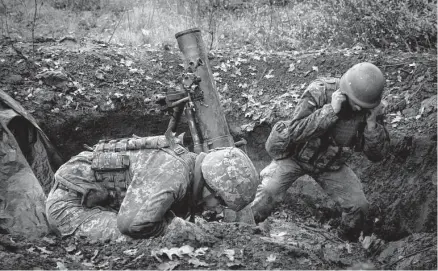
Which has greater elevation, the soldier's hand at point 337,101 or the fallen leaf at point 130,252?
the soldier's hand at point 337,101

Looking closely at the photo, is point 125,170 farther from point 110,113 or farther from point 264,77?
point 264,77

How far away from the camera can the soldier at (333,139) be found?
5.29 metres

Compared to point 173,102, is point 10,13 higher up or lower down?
higher up

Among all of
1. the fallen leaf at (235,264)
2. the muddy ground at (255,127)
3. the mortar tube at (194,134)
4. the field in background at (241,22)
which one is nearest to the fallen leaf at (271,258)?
the muddy ground at (255,127)

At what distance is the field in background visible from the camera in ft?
28.6

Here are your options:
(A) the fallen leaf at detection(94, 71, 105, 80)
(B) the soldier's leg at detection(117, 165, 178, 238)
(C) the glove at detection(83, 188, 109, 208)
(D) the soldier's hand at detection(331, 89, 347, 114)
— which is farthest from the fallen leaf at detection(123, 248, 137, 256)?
(A) the fallen leaf at detection(94, 71, 105, 80)

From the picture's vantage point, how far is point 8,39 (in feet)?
29.4

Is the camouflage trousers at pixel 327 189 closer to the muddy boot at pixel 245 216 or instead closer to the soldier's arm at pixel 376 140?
the muddy boot at pixel 245 216

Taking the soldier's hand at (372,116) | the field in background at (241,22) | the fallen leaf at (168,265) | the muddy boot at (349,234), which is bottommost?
the muddy boot at (349,234)

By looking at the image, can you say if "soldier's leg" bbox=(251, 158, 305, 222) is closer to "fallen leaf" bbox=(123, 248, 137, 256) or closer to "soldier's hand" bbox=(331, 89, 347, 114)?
"soldier's hand" bbox=(331, 89, 347, 114)

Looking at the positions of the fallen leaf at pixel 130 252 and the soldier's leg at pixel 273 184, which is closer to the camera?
the fallen leaf at pixel 130 252

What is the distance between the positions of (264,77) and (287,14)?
10.9ft

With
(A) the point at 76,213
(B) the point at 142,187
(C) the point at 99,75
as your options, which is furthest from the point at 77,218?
(C) the point at 99,75

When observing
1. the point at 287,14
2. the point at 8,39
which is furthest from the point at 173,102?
the point at 287,14
